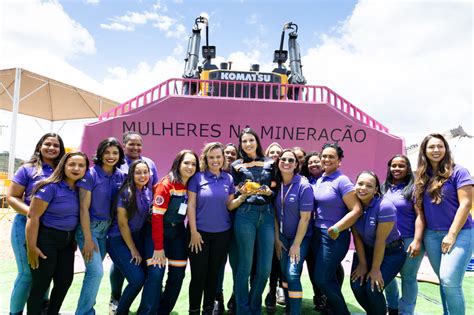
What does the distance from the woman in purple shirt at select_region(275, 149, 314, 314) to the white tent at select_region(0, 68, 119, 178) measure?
997 cm

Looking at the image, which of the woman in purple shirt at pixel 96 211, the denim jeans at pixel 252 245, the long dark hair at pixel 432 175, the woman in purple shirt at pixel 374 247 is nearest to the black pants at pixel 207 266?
the denim jeans at pixel 252 245

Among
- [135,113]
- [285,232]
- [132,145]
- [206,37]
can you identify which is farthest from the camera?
[206,37]

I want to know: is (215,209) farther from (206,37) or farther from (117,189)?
(206,37)

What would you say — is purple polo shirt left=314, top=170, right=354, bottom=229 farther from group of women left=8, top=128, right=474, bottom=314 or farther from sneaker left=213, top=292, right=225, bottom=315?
sneaker left=213, top=292, right=225, bottom=315

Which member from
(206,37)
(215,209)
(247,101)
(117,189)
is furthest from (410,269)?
(206,37)

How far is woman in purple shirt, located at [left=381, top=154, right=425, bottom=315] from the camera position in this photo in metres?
2.79

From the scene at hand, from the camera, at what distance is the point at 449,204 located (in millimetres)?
2658

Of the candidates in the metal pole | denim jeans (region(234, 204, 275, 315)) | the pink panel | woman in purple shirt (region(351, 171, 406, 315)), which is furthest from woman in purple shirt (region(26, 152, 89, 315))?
the metal pole

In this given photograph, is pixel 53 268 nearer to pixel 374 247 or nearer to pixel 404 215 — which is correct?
pixel 374 247

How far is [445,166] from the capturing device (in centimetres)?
272

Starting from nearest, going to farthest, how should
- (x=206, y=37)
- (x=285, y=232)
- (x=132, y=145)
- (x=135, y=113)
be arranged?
(x=285, y=232) < (x=132, y=145) < (x=135, y=113) < (x=206, y=37)

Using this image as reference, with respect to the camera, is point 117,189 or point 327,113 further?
point 327,113

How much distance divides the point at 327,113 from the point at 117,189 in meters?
4.04

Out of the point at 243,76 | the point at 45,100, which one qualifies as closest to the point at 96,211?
the point at 243,76
